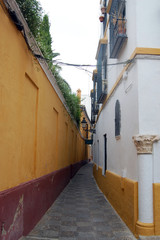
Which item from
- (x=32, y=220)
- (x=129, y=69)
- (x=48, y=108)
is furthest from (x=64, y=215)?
(x=129, y=69)

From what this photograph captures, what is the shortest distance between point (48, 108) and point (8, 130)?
2.98m

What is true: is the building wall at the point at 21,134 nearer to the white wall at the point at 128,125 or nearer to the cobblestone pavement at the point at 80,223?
the cobblestone pavement at the point at 80,223

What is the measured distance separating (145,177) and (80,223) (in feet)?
6.47

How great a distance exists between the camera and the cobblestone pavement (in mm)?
4430

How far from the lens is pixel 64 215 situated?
5.89 m

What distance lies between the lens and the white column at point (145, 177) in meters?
4.22

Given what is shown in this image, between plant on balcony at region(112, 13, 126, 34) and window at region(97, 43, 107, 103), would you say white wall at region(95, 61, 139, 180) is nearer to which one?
plant on balcony at region(112, 13, 126, 34)

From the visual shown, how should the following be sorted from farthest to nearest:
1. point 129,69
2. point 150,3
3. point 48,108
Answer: point 48,108
point 129,69
point 150,3

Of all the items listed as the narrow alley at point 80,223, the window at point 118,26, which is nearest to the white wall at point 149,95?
the window at point 118,26

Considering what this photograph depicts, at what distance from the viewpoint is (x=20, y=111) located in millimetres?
3936

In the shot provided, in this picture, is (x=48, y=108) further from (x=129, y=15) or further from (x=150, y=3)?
(x=150, y=3)

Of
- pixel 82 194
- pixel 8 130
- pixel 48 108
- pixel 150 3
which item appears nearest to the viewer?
pixel 8 130

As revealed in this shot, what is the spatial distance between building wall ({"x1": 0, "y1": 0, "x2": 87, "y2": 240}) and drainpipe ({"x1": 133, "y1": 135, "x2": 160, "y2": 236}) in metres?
2.00

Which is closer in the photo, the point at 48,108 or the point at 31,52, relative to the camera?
the point at 31,52
